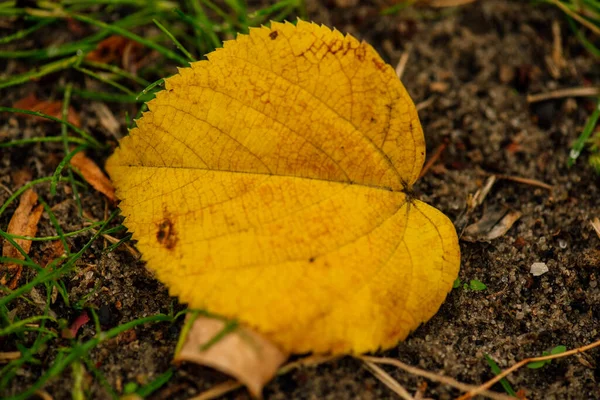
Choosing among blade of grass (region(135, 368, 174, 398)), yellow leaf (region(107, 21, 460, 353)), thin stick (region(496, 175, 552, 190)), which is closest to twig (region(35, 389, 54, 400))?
blade of grass (region(135, 368, 174, 398))

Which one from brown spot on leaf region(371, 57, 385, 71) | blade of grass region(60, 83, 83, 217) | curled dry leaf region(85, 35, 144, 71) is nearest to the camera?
brown spot on leaf region(371, 57, 385, 71)

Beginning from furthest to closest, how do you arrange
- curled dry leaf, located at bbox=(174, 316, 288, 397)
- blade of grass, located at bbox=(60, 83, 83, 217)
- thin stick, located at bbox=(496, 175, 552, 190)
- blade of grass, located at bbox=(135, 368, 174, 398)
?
thin stick, located at bbox=(496, 175, 552, 190)
blade of grass, located at bbox=(60, 83, 83, 217)
blade of grass, located at bbox=(135, 368, 174, 398)
curled dry leaf, located at bbox=(174, 316, 288, 397)

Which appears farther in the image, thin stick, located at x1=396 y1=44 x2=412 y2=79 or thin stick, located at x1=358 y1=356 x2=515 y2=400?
thin stick, located at x1=396 y1=44 x2=412 y2=79

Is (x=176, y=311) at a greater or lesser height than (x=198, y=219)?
lesser

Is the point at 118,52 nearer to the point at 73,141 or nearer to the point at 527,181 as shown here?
the point at 73,141

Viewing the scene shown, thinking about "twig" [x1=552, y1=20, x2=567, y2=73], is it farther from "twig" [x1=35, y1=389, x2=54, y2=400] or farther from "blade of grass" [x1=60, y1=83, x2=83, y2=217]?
"twig" [x1=35, y1=389, x2=54, y2=400]

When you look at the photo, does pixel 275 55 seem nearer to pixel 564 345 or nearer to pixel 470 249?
pixel 470 249

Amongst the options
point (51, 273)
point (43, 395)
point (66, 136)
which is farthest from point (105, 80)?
point (43, 395)

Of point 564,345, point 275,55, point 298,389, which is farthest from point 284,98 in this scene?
point 564,345
